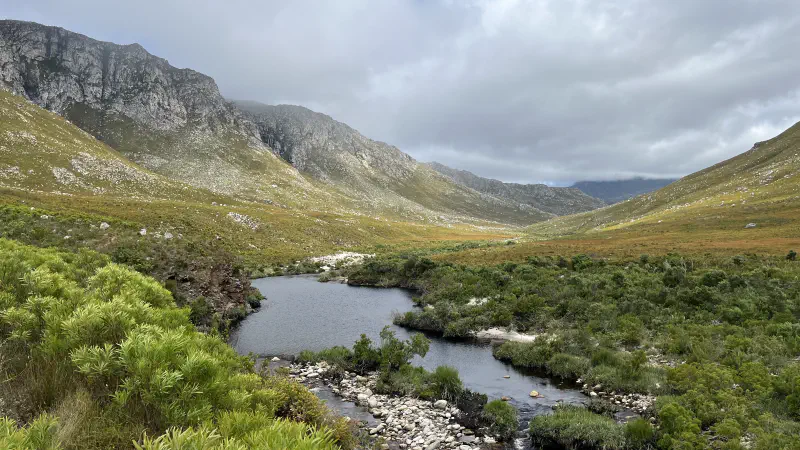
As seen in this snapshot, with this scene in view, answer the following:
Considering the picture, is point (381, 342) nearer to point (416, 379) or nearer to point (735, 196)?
point (416, 379)

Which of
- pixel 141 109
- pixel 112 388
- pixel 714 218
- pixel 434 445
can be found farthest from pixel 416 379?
pixel 141 109

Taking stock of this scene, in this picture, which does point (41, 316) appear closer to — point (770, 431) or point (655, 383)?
point (770, 431)

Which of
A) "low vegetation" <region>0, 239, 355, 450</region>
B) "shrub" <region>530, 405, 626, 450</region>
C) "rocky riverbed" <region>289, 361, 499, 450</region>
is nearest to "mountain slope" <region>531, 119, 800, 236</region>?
"shrub" <region>530, 405, 626, 450</region>

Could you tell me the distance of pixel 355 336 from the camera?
27.8 metres

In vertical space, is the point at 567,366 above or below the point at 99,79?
below

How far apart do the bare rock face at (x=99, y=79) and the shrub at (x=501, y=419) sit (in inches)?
7282

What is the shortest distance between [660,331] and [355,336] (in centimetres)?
1901

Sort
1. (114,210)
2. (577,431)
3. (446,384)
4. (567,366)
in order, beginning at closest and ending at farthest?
(577,431) → (446,384) → (567,366) → (114,210)

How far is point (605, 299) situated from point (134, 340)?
30240 millimetres

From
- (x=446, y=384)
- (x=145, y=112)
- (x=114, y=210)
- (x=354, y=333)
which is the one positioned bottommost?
(x=354, y=333)

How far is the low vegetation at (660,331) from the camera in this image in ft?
44.8

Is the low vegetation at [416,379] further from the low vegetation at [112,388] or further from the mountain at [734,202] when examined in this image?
the mountain at [734,202]

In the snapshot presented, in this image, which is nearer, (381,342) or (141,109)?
(381,342)

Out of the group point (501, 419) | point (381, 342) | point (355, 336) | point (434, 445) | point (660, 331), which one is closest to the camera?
point (434, 445)
